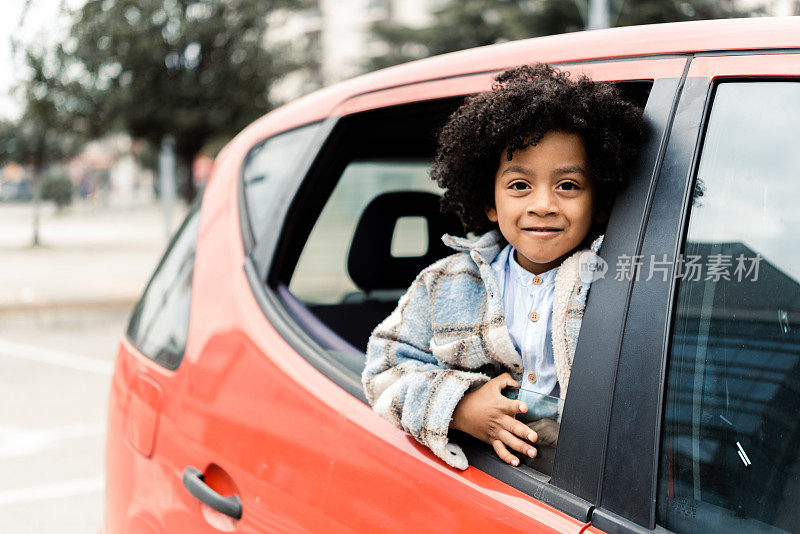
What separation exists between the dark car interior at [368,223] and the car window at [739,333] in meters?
0.23

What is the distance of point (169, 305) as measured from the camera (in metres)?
1.96

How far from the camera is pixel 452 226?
258 centimetres

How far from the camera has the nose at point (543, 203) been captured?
3.98 ft

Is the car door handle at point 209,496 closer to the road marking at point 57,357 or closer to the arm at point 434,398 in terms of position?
the arm at point 434,398

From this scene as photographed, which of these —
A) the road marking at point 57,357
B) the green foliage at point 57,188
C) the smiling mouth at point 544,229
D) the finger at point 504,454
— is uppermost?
the smiling mouth at point 544,229

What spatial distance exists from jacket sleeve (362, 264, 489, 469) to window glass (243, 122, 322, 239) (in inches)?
24.6

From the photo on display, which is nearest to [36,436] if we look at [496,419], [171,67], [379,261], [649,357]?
[379,261]

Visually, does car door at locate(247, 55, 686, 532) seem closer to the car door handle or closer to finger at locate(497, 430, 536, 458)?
finger at locate(497, 430, 536, 458)

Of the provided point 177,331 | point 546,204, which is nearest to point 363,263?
point 177,331

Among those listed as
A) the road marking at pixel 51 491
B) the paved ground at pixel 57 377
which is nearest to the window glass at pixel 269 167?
the paved ground at pixel 57 377

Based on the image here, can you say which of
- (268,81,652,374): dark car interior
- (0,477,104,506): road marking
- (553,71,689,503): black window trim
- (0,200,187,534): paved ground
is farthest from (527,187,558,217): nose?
(0,477,104,506): road marking

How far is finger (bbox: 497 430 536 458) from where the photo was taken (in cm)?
111

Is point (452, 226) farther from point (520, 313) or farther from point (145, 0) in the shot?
point (145, 0)

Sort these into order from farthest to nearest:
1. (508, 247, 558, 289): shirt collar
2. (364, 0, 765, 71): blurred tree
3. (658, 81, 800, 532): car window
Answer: (364, 0, 765, 71): blurred tree → (508, 247, 558, 289): shirt collar → (658, 81, 800, 532): car window
